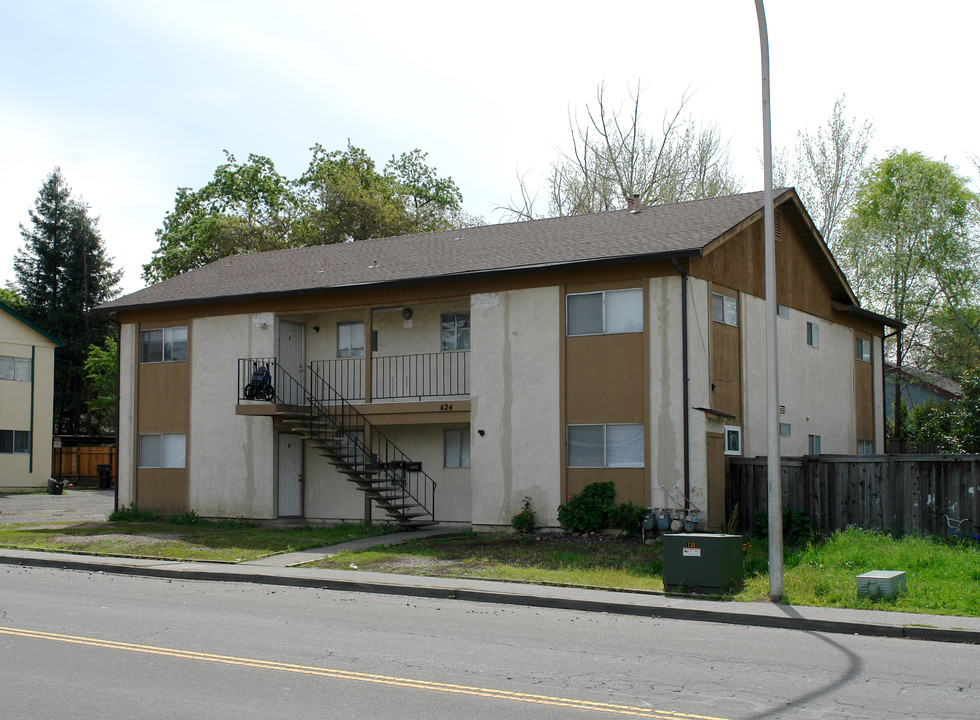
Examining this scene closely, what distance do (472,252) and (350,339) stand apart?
387 cm

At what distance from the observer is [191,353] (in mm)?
26391

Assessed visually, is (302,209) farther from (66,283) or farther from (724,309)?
(724,309)

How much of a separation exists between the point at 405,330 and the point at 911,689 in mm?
17930

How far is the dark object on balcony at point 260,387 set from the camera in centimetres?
2361

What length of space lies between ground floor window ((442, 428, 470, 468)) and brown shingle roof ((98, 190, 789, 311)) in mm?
3996

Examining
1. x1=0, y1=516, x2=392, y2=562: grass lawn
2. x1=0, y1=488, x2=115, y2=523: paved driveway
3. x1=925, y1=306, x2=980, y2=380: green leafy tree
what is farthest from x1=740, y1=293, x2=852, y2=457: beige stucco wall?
x1=0, y1=488, x2=115, y2=523: paved driveway

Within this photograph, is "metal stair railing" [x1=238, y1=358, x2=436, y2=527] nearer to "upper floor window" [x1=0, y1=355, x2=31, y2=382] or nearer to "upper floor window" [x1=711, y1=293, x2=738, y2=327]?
"upper floor window" [x1=711, y1=293, x2=738, y2=327]

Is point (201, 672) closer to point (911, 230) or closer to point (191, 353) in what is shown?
point (191, 353)

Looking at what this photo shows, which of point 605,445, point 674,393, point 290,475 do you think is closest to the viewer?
point 674,393

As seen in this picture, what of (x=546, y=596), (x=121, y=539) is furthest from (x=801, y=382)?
(x=121, y=539)

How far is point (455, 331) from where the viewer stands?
79.7 ft

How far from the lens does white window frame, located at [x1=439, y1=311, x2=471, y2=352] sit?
24109 millimetres

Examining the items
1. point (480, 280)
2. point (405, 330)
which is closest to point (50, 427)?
point (405, 330)

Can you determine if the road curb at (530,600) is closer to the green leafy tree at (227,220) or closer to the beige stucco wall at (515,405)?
the beige stucco wall at (515,405)
